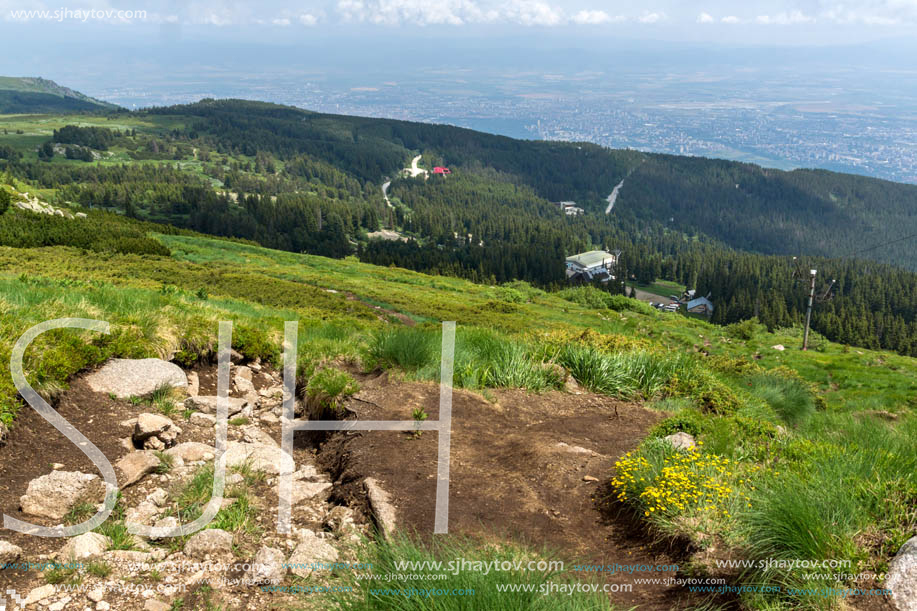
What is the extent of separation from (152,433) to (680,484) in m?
5.91

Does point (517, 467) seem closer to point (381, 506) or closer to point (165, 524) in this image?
point (381, 506)

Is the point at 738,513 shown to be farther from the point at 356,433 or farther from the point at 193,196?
the point at 193,196

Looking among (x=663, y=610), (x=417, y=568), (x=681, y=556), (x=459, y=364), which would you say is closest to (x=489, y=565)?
(x=417, y=568)

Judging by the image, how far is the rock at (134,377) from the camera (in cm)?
790

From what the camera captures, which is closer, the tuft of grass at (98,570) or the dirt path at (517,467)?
the tuft of grass at (98,570)

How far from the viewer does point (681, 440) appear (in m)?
7.47

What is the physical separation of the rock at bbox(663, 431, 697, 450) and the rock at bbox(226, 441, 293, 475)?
470 centimetres

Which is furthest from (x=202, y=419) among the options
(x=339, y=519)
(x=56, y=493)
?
(x=339, y=519)

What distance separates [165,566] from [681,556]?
4.37 m

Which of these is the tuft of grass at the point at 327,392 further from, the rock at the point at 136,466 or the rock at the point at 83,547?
the rock at the point at 83,547

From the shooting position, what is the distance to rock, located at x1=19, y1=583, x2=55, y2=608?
4.21 m

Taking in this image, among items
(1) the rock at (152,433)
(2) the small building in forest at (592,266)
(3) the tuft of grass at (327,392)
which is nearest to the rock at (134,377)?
(1) the rock at (152,433)

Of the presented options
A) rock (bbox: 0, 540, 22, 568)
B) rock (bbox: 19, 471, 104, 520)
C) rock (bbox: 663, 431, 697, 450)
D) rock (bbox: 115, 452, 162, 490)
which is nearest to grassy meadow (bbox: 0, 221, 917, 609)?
rock (bbox: 663, 431, 697, 450)

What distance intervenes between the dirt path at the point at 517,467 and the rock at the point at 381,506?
0.10 m
